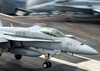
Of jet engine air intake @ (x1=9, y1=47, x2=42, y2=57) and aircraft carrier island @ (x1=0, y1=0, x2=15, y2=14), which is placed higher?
aircraft carrier island @ (x1=0, y1=0, x2=15, y2=14)

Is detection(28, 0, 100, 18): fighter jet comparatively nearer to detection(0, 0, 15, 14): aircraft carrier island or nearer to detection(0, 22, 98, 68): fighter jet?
detection(0, 0, 15, 14): aircraft carrier island

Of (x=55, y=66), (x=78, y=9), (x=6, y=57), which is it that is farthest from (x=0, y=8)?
(x=55, y=66)

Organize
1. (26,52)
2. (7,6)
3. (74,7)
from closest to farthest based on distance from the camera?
(26,52) → (74,7) → (7,6)

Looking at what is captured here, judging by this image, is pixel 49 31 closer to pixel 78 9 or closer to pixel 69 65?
pixel 69 65

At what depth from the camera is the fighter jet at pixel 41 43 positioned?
486 inches

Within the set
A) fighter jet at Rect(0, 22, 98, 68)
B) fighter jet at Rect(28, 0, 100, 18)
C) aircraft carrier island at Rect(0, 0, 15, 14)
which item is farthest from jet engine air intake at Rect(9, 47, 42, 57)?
aircraft carrier island at Rect(0, 0, 15, 14)

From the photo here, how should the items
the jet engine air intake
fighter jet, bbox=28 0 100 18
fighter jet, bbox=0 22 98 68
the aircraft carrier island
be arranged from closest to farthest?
fighter jet, bbox=0 22 98 68, the jet engine air intake, fighter jet, bbox=28 0 100 18, the aircraft carrier island

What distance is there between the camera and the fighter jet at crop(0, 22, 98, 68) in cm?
1234

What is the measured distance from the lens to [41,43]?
13078 millimetres

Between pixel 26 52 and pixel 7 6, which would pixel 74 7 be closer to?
pixel 7 6

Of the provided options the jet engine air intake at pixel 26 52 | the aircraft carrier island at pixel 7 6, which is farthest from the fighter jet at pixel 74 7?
the jet engine air intake at pixel 26 52

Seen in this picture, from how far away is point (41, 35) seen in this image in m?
13.0

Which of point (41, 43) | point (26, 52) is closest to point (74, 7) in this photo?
point (41, 43)

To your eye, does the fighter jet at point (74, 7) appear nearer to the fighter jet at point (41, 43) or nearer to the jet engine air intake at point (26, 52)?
the fighter jet at point (41, 43)
